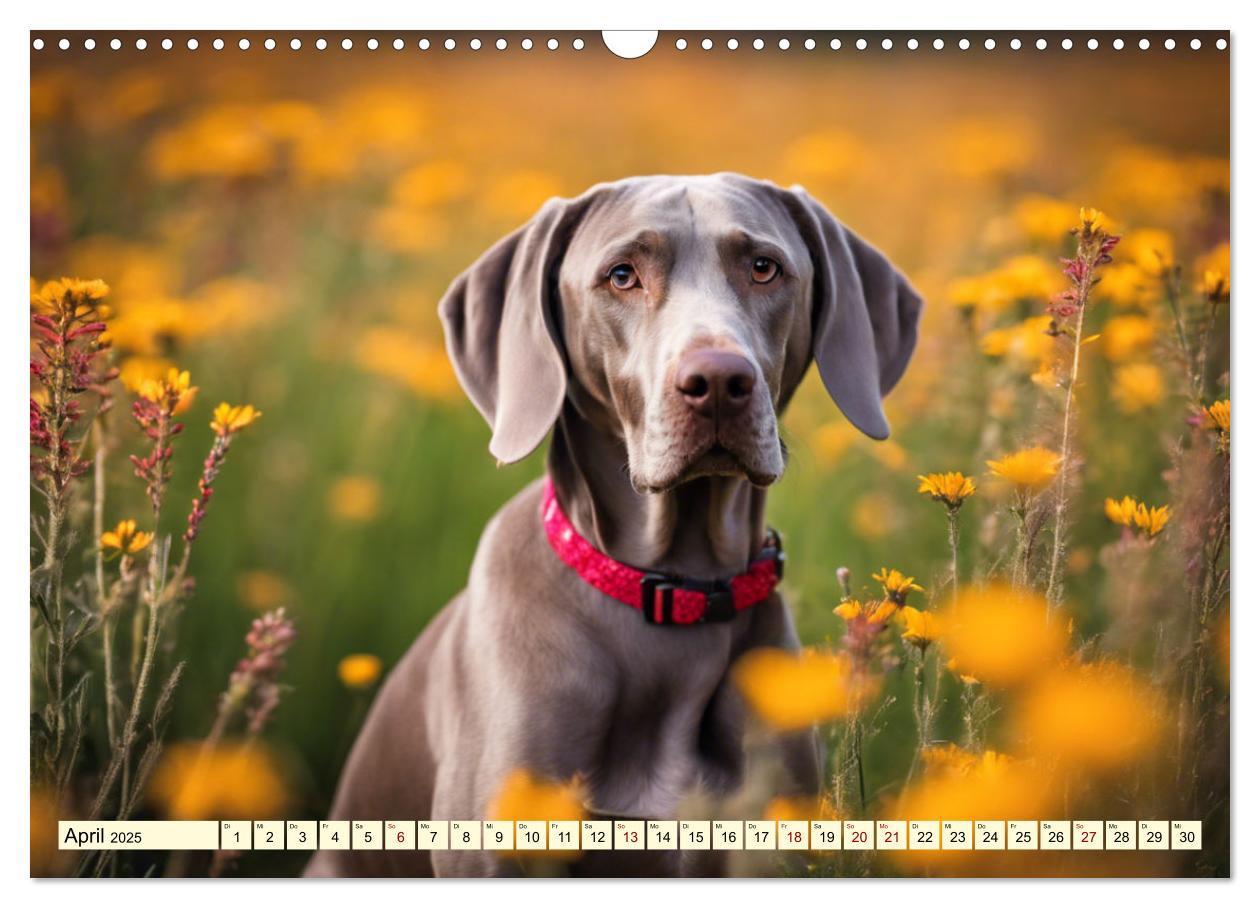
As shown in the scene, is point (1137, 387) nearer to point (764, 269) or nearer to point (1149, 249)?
point (1149, 249)

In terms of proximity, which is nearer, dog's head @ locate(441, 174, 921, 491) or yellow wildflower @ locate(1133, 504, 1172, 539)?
dog's head @ locate(441, 174, 921, 491)

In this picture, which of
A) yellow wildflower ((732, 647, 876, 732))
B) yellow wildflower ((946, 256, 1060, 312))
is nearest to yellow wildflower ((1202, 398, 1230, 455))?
yellow wildflower ((946, 256, 1060, 312))

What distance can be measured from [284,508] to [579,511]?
1.45 m

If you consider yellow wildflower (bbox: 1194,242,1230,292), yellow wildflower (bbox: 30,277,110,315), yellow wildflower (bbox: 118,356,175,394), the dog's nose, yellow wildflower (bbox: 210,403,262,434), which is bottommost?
yellow wildflower (bbox: 210,403,262,434)

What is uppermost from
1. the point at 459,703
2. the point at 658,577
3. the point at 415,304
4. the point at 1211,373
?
the point at 415,304

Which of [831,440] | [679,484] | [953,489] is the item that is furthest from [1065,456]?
[831,440]

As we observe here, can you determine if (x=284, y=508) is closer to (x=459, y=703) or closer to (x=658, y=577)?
(x=459, y=703)

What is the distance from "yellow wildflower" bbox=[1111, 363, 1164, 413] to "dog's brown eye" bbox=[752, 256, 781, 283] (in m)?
1.27

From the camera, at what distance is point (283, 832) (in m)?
2.93

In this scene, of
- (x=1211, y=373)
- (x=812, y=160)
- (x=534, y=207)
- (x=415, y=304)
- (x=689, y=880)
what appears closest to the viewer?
(x=689, y=880)

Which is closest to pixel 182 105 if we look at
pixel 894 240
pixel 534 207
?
pixel 534 207

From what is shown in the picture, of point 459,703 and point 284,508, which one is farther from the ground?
point 284,508

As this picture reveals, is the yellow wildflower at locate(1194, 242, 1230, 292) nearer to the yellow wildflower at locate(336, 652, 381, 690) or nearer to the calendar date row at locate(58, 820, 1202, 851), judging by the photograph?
the calendar date row at locate(58, 820, 1202, 851)

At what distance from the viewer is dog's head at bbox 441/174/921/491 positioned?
257cm
